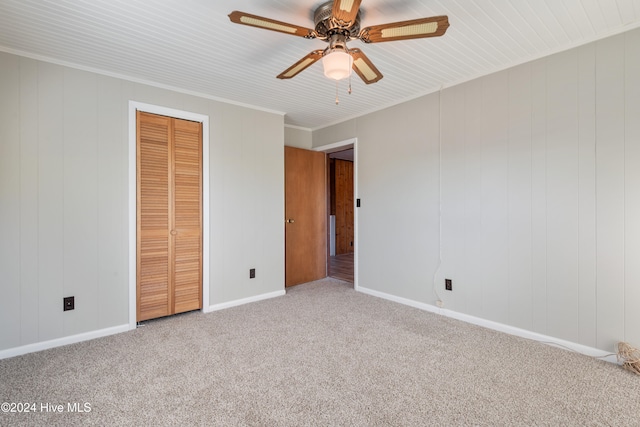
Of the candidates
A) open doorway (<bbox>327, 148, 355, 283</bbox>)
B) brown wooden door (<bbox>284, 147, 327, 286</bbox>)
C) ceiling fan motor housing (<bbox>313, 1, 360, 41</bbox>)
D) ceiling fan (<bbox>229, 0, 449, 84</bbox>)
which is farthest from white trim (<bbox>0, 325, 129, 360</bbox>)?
open doorway (<bbox>327, 148, 355, 283</bbox>)

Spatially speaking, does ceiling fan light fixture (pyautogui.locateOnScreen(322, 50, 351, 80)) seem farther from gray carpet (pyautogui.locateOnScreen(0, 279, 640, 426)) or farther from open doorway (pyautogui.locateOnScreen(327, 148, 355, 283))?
open doorway (pyautogui.locateOnScreen(327, 148, 355, 283))

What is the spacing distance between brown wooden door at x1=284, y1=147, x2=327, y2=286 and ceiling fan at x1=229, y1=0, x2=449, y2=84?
7.60 feet

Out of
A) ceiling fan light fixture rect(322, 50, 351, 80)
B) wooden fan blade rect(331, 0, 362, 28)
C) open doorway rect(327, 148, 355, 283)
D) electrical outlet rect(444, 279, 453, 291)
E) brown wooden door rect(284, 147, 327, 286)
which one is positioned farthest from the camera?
open doorway rect(327, 148, 355, 283)

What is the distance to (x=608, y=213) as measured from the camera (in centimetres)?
217

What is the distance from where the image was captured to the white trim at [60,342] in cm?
229

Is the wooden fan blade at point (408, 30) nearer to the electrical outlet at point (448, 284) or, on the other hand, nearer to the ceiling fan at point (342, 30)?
the ceiling fan at point (342, 30)

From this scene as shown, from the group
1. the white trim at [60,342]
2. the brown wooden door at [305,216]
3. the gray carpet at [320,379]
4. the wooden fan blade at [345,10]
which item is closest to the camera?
the wooden fan blade at [345,10]

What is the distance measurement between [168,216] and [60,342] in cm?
133

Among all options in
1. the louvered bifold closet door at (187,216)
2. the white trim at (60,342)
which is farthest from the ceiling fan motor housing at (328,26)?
the white trim at (60,342)

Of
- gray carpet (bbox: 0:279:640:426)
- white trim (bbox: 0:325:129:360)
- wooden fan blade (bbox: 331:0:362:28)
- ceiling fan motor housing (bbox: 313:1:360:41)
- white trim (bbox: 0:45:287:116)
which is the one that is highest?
white trim (bbox: 0:45:287:116)

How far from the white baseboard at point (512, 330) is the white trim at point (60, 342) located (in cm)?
282

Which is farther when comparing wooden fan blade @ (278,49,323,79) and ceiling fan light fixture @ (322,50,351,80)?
wooden fan blade @ (278,49,323,79)

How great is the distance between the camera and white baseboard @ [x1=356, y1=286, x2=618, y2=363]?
→ 2216 millimetres

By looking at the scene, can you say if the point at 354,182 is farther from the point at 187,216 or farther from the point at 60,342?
the point at 60,342
